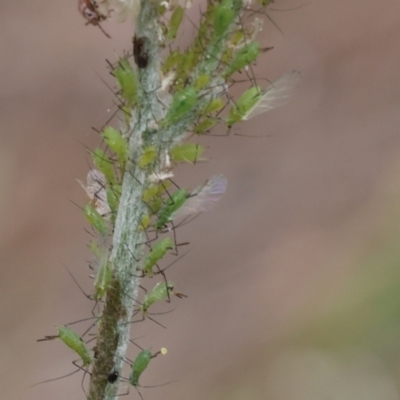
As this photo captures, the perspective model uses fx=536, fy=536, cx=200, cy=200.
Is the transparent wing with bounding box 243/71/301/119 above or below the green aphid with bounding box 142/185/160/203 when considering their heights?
above

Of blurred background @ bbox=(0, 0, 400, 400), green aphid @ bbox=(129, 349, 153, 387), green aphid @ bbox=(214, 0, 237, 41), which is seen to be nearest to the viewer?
green aphid @ bbox=(214, 0, 237, 41)

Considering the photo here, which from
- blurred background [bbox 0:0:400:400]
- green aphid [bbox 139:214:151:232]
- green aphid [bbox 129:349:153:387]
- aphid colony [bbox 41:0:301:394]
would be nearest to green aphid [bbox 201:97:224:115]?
aphid colony [bbox 41:0:301:394]

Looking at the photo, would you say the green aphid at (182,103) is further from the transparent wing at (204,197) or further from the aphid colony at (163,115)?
the transparent wing at (204,197)

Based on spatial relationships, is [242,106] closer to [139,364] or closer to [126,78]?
[126,78]

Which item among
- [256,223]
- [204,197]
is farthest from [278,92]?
[256,223]

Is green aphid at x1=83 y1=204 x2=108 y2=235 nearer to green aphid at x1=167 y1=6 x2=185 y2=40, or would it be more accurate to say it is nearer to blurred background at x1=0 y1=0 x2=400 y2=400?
green aphid at x1=167 y1=6 x2=185 y2=40

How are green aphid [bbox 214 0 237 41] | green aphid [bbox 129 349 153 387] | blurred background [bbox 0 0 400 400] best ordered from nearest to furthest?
green aphid [bbox 214 0 237 41]
green aphid [bbox 129 349 153 387]
blurred background [bbox 0 0 400 400]

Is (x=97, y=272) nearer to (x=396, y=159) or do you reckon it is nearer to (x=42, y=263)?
(x=42, y=263)
